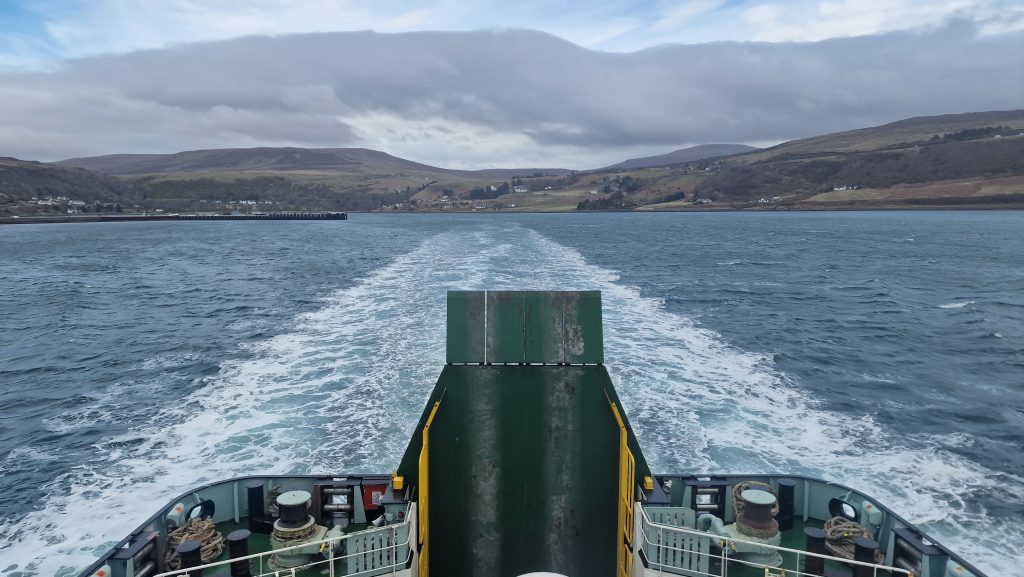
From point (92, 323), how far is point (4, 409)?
17535 mm

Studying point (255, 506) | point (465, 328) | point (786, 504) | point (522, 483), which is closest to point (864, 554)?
point (786, 504)

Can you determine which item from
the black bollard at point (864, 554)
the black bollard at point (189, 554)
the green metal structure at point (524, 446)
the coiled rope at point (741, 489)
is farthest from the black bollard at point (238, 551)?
the black bollard at point (864, 554)

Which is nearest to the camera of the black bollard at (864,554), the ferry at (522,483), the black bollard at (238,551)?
the black bollard at (864,554)

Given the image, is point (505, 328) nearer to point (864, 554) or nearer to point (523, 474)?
point (523, 474)

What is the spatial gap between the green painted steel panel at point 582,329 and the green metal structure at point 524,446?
0.02 meters

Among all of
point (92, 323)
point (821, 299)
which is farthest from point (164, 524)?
point (821, 299)

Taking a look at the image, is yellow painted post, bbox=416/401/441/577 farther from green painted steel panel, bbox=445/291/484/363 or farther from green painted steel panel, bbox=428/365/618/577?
green painted steel panel, bbox=445/291/484/363

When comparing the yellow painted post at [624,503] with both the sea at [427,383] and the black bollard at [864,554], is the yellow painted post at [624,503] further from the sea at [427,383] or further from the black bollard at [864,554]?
the sea at [427,383]

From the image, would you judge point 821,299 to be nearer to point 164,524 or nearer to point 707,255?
point 707,255

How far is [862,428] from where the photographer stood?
2183 cm

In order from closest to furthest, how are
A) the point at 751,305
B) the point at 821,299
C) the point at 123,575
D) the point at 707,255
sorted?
the point at 123,575 → the point at 751,305 → the point at 821,299 → the point at 707,255

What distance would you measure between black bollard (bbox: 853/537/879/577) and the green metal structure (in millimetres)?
3133

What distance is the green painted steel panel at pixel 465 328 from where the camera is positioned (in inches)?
387

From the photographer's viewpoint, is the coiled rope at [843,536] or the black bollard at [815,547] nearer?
the black bollard at [815,547]
